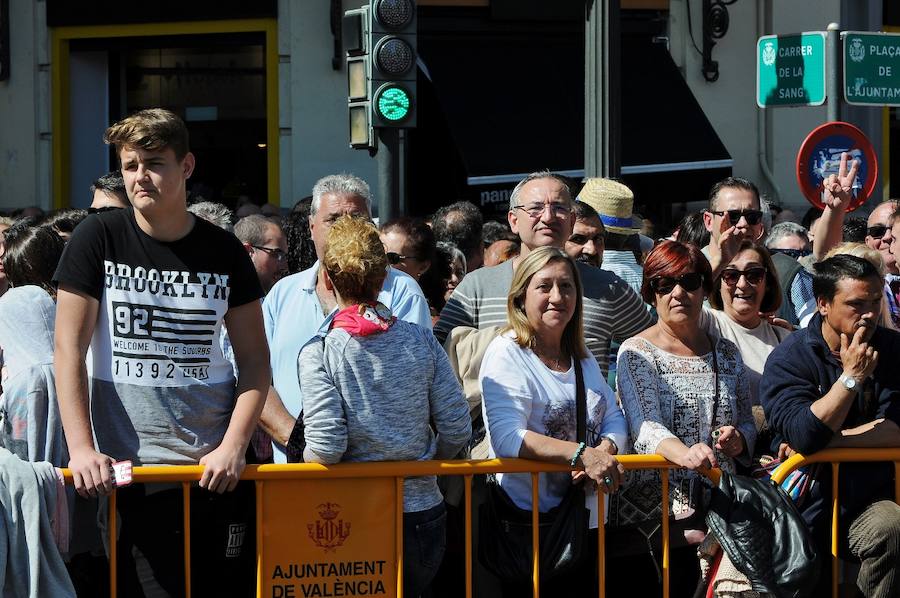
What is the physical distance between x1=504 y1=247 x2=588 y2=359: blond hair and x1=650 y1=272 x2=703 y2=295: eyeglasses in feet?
1.50

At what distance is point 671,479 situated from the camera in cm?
514

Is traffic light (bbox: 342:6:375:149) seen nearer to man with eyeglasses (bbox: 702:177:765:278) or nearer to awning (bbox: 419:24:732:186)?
man with eyeglasses (bbox: 702:177:765:278)

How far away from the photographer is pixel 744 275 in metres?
5.80

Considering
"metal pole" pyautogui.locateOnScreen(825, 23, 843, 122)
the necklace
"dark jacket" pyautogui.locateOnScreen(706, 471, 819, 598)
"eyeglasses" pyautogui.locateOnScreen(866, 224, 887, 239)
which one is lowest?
"dark jacket" pyautogui.locateOnScreen(706, 471, 819, 598)

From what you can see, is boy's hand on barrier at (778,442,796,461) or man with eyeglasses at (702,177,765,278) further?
man with eyeglasses at (702,177,765,278)

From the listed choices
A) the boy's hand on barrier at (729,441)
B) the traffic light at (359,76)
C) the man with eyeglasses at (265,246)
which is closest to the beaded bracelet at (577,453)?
the boy's hand on barrier at (729,441)

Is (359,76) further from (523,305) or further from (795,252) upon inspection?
(523,305)

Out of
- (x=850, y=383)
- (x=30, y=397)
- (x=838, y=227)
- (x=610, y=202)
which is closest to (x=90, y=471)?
(x=30, y=397)

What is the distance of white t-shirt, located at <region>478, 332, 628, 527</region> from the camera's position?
4.82 meters

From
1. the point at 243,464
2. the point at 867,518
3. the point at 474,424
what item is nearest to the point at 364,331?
the point at 243,464

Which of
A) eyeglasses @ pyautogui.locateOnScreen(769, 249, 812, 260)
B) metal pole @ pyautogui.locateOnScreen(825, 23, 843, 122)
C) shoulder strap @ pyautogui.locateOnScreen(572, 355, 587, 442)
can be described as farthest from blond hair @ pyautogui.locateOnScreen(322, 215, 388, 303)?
metal pole @ pyautogui.locateOnScreen(825, 23, 843, 122)

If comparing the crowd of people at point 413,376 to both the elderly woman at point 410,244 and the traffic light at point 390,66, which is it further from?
the traffic light at point 390,66

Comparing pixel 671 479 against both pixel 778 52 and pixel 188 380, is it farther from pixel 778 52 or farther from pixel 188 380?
pixel 778 52

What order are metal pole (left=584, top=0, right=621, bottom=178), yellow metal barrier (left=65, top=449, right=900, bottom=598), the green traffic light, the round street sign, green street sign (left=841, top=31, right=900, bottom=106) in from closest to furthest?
yellow metal barrier (left=65, top=449, right=900, bottom=598), metal pole (left=584, top=0, right=621, bottom=178), the round street sign, the green traffic light, green street sign (left=841, top=31, right=900, bottom=106)
